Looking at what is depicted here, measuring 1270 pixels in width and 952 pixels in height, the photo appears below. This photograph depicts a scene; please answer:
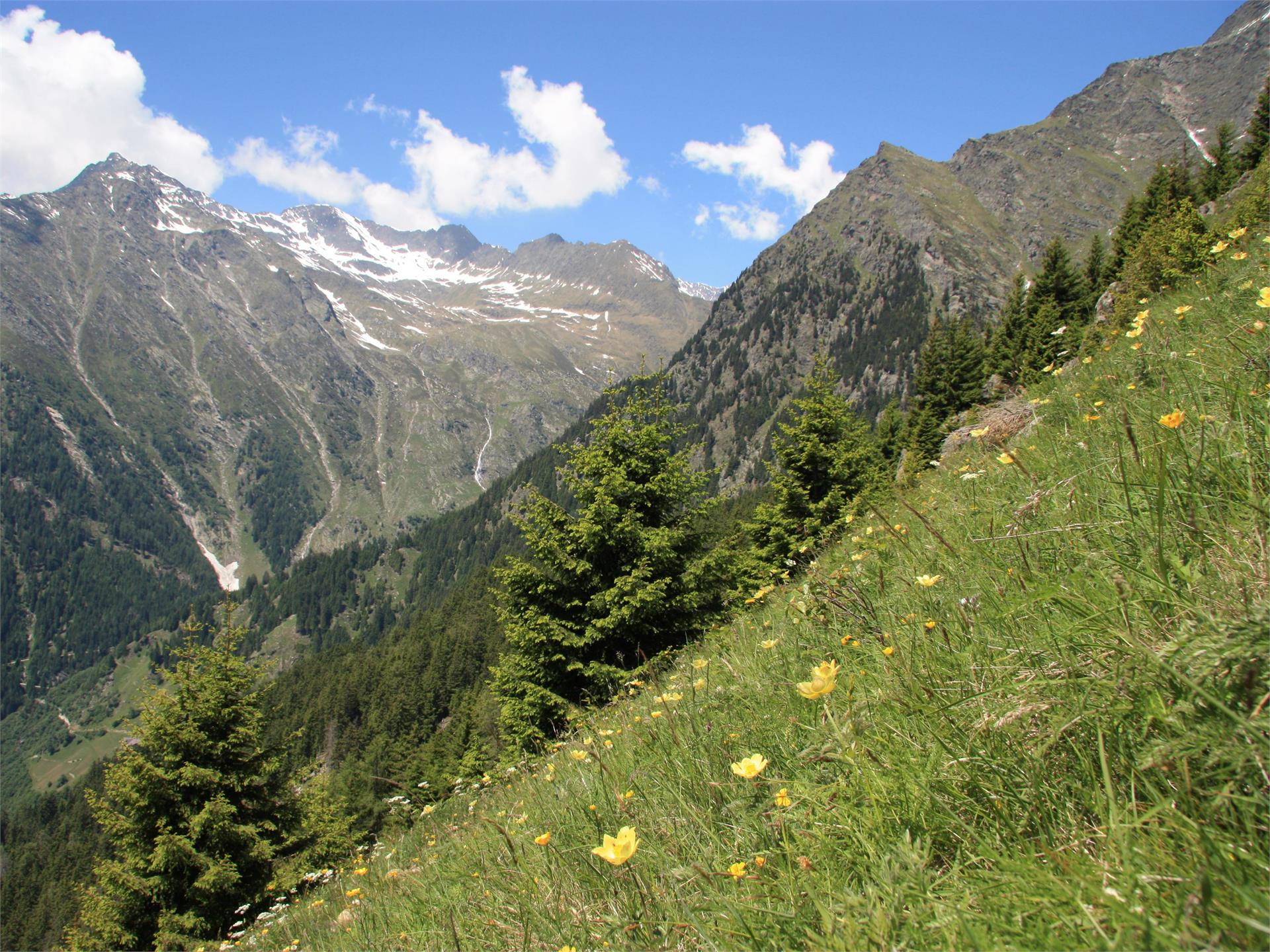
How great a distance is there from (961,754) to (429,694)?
10253 cm

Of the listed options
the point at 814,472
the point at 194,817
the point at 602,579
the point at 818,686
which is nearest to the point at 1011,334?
the point at 814,472

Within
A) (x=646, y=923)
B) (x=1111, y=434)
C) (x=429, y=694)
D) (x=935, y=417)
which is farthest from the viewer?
(x=429, y=694)

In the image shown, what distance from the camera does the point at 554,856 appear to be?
8.16 ft

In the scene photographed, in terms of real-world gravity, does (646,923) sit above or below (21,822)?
above

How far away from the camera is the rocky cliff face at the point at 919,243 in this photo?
159363 mm

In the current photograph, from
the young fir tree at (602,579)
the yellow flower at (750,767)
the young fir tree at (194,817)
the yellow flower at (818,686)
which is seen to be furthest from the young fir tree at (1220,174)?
the young fir tree at (194,817)

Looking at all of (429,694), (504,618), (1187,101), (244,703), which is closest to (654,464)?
(504,618)

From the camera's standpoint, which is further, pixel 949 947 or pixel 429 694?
pixel 429 694

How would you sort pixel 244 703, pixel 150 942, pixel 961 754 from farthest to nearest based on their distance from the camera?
pixel 244 703, pixel 150 942, pixel 961 754

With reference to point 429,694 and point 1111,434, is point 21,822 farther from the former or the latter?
point 1111,434

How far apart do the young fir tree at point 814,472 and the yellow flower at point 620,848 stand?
18139 millimetres

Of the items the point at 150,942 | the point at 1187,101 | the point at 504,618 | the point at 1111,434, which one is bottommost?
the point at 150,942

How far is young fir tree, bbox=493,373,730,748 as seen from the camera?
42.1 feet

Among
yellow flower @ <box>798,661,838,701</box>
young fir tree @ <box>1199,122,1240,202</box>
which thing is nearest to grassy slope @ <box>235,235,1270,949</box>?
yellow flower @ <box>798,661,838,701</box>
